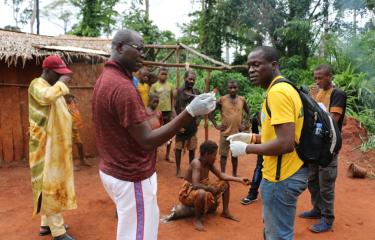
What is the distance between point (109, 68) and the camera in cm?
198

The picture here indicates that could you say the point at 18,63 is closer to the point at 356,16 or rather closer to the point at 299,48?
the point at 299,48

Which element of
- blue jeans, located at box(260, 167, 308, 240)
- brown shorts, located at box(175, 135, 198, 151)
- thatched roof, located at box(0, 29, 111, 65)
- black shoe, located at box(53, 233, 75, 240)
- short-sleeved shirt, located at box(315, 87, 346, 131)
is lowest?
black shoe, located at box(53, 233, 75, 240)

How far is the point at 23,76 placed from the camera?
675 centimetres

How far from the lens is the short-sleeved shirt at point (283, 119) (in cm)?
214

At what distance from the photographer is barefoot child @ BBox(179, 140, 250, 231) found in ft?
13.2

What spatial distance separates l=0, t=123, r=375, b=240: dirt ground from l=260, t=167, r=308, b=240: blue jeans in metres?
1.57

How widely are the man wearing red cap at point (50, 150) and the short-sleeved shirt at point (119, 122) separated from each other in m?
1.64

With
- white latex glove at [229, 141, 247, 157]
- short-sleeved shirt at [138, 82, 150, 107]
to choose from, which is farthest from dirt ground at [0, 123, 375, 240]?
white latex glove at [229, 141, 247, 157]

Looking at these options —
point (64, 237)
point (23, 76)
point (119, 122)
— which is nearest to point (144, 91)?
point (23, 76)

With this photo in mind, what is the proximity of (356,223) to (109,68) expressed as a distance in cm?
368

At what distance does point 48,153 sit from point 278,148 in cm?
236

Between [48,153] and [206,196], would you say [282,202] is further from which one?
[48,153]

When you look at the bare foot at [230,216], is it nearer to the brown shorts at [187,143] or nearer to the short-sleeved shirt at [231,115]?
the short-sleeved shirt at [231,115]

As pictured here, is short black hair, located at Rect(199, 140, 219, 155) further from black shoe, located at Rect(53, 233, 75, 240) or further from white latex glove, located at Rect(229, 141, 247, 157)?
white latex glove, located at Rect(229, 141, 247, 157)
